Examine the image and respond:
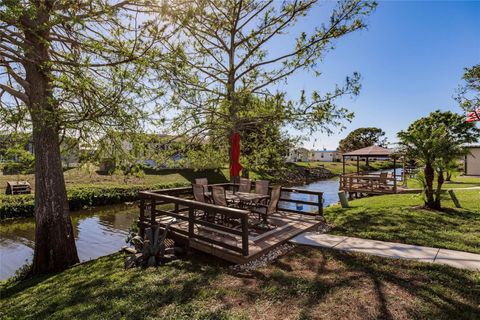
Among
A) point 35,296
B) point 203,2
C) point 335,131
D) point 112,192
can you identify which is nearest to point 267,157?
point 335,131

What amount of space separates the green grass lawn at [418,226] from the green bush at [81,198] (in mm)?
15069

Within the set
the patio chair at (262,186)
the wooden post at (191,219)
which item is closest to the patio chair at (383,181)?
the patio chair at (262,186)

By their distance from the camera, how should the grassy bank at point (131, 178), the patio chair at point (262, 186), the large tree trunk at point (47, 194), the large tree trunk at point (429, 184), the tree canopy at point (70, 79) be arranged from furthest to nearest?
1. the grassy bank at point (131, 178)
2. the large tree trunk at point (429, 184)
3. the patio chair at point (262, 186)
4. the large tree trunk at point (47, 194)
5. the tree canopy at point (70, 79)

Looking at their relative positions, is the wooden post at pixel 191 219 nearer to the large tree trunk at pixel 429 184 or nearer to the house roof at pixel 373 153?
the large tree trunk at pixel 429 184

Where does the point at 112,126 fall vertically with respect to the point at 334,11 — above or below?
below

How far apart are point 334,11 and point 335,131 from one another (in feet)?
13.3

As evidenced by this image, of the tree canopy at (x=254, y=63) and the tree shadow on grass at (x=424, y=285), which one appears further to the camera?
the tree canopy at (x=254, y=63)

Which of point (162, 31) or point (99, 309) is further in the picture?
point (162, 31)

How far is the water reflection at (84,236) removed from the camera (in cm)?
969

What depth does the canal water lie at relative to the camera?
31.8 feet

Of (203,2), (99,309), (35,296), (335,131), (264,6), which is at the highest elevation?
(264,6)

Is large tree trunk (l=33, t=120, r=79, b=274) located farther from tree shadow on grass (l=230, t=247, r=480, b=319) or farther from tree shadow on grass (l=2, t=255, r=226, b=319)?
tree shadow on grass (l=230, t=247, r=480, b=319)

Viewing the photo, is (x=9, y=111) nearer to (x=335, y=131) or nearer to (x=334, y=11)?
(x=335, y=131)

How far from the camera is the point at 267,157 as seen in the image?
12.1m
